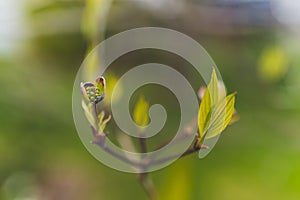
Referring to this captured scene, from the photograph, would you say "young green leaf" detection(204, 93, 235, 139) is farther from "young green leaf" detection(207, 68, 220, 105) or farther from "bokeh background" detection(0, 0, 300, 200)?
"bokeh background" detection(0, 0, 300, 200)

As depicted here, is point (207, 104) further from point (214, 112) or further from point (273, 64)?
point (273, 64)

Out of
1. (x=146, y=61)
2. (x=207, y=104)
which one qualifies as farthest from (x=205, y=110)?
(x=146, y=61)

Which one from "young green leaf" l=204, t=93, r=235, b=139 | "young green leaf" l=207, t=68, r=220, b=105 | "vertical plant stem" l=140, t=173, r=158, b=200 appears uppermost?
"young green leaf" l=207, t=68, r=220, b=105

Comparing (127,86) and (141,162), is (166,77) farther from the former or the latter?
(141,162)

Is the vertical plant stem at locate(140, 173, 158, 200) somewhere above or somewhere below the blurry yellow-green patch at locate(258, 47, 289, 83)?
below

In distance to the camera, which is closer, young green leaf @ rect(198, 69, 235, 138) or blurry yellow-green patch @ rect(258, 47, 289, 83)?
young green leaf @ rect(198, 69, 235, 138)

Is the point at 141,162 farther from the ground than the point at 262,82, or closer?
closer

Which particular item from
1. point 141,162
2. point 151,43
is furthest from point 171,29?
point 141,162

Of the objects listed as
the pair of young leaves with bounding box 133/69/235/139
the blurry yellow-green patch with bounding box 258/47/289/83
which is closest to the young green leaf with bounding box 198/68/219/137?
the pair of young leaves with bounding box 133/69/235/139
